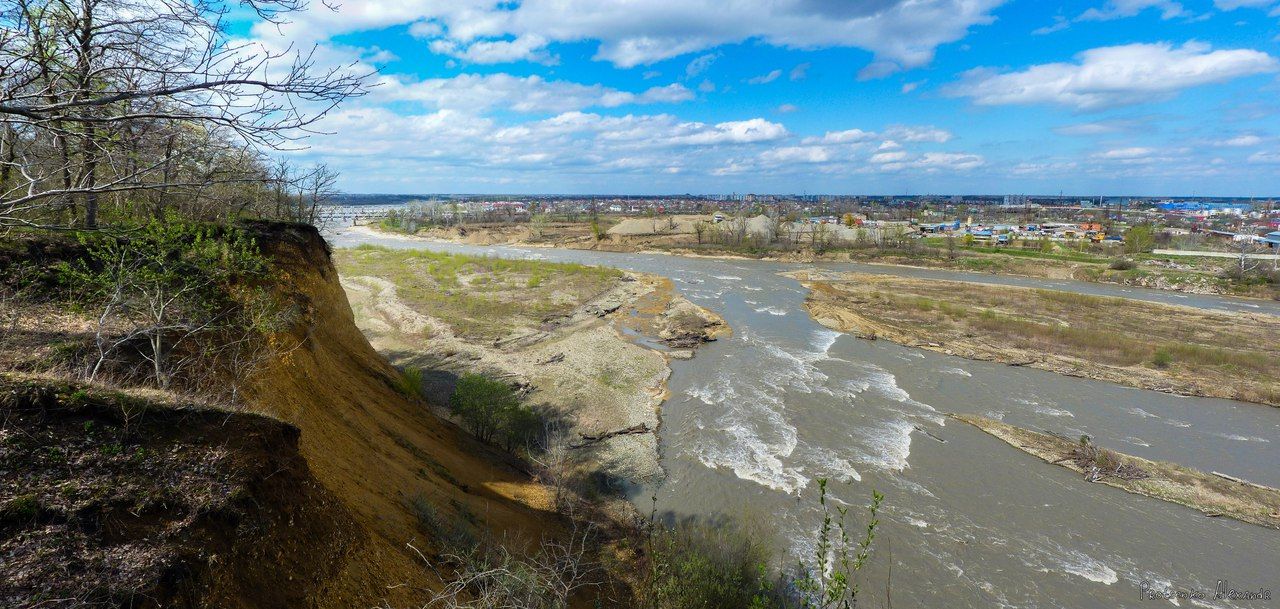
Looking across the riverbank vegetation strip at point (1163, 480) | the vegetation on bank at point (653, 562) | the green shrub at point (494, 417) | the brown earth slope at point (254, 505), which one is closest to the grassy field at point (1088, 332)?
the riverbank vegetation strip at point (1163, 480)

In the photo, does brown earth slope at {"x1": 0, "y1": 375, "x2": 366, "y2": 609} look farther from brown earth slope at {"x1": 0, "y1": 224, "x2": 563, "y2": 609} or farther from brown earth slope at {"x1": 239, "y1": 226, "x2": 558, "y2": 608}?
brown earth slope at {"x1": 239, "y1": 226, "x2": 558, "y2": 608}

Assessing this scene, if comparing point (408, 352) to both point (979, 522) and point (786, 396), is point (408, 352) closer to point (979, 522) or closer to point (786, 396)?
point (786, 396)

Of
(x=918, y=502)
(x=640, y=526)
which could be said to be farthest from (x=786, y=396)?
(x=640, y=526)

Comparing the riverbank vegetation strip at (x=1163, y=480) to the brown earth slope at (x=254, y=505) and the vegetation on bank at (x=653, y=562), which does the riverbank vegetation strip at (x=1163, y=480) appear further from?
the brown earth slope at (x=254, y=505)

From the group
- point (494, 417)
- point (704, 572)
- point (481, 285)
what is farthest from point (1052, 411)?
point (481, 285)

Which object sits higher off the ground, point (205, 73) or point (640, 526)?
point (205, 73)
